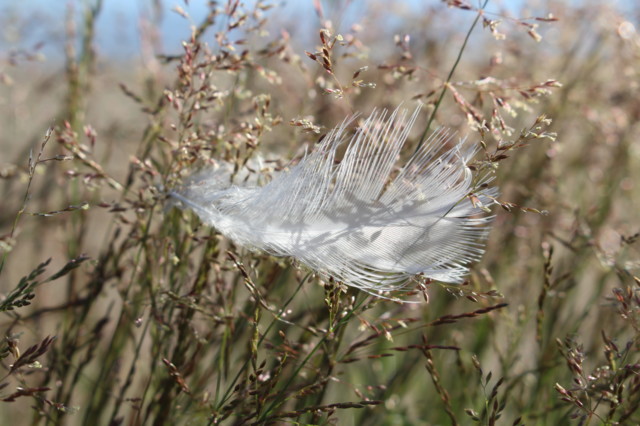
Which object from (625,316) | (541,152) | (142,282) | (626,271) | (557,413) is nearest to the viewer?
(625,316)

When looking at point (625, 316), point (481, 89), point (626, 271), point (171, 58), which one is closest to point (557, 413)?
point (626, 271)

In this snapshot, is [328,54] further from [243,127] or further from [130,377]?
[130,377]

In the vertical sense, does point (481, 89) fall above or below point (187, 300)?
above
